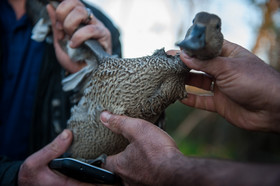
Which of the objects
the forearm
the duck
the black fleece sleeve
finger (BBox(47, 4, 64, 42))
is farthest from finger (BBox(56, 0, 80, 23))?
the forearm

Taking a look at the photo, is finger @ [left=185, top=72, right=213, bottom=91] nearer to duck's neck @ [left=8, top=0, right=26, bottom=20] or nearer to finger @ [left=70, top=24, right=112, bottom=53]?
finger @ [left=70, top=24, right=112, bottom=53]

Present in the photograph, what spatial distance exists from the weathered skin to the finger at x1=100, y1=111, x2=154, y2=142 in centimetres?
5

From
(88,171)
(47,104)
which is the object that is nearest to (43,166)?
(88,171)

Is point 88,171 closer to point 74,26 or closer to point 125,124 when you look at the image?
point 125,124

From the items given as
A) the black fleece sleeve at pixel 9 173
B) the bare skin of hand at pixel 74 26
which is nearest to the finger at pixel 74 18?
the bare skin of hand at pixel 74 26

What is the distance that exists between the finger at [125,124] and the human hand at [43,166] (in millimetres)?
455

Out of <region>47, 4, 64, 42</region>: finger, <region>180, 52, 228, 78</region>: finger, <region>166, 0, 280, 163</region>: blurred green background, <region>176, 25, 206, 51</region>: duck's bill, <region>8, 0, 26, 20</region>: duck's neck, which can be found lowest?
<region>166, 0, 280, 163</region>: blurred green background

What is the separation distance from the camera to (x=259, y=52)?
16.3ft

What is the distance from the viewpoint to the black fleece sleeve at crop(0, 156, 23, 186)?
5.76 ft

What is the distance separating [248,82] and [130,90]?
65 centimetres

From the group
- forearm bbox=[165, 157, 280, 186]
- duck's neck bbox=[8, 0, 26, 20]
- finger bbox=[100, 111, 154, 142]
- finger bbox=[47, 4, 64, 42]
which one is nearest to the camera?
forearm bbox=[165, 157, 280, 186]

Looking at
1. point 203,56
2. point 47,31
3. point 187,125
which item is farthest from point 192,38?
point 187,125

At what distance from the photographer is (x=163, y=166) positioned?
Answer: 113 centimetres

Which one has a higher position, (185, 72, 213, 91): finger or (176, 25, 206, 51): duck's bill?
(176, 25, 206, 51): duck's bill
